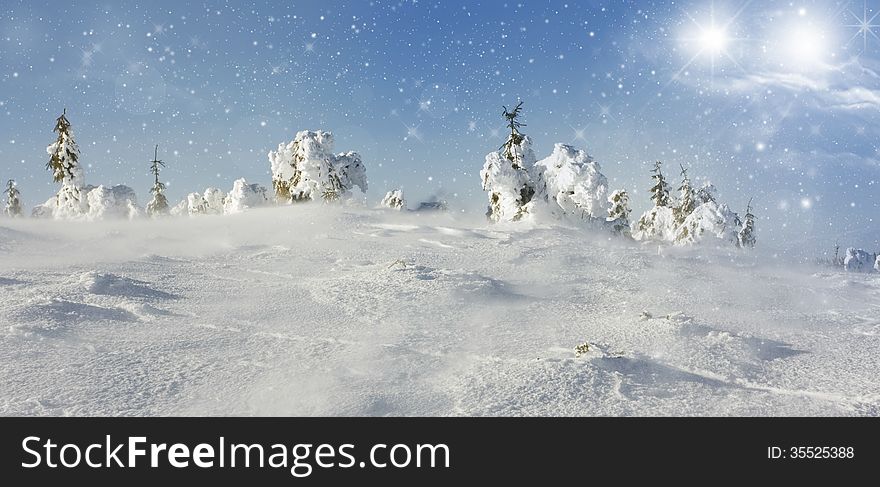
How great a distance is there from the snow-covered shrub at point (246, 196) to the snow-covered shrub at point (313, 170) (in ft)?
5.44

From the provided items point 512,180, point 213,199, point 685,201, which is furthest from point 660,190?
point 213,199

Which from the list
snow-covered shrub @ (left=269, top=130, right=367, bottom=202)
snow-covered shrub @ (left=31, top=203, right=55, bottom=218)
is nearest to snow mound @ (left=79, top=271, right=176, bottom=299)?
snow-covered shrub @ (left=269, top=130, right=367, bottom=202)

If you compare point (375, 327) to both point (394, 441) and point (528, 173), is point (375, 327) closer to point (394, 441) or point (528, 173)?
point (394, 441)

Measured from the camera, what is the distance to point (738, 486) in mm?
4324

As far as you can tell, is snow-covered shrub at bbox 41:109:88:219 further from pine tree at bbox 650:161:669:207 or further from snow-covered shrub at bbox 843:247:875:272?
snow-covered shrub at bbox 843:247:875:272

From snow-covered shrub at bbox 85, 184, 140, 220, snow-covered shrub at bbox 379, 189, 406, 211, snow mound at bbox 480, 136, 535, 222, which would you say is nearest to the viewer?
snow mound at bbox 480, 136, 535, 222

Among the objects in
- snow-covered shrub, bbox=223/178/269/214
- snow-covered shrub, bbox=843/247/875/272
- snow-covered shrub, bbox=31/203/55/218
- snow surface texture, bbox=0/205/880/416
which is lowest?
snow-covered shrub, bbox=843/247/875/272

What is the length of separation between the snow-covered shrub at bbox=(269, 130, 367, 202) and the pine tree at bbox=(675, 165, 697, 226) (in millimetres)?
19017

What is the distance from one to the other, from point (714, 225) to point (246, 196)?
84.4 feet

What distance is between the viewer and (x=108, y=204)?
3306cm

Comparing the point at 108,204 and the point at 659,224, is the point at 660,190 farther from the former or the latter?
the point at 108,204

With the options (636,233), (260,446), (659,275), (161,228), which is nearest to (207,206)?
(161,228)

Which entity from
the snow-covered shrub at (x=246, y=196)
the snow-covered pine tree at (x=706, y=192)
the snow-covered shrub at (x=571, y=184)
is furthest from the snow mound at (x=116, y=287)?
the snow-covered pine tree at (x=706, y=192)

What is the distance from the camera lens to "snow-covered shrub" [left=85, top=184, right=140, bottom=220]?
32781 mm
